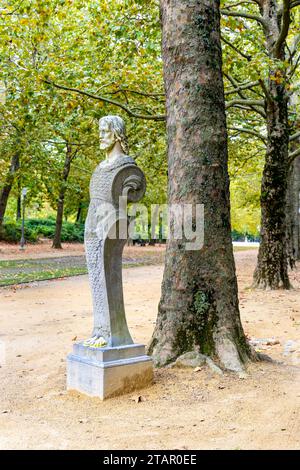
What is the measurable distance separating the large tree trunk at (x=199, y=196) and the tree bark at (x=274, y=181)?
738cm

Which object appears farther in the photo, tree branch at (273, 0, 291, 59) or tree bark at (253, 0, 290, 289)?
tree bark at (253, 0, 290, 289)

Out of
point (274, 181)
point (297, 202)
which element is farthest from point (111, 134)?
point (297, 202)

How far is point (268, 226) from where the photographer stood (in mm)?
13586

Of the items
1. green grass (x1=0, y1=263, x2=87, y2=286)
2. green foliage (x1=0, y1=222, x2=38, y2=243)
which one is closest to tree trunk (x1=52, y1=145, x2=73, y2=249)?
green foliage (x1=0, y1=222, x2=38, y2=243)

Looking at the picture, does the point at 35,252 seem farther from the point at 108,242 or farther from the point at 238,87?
the point at 108,242

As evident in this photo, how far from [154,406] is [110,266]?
4.52ft

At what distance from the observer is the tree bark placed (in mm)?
13242

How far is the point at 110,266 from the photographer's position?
207 inches

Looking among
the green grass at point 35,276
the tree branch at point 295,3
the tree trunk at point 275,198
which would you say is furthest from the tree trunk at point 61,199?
the tree branch at point 295,3

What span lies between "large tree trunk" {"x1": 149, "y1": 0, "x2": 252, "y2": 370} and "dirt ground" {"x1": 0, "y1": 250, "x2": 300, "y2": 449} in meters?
0.41

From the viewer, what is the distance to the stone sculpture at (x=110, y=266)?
16.8ft

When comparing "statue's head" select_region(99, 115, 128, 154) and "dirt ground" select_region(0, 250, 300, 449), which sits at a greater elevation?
"statue's head" select_region(99, 115, 128, 154)

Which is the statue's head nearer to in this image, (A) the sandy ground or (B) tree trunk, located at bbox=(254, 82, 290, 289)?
(B) tree trunk, located at bbox=(254, 82, 290, 289)
